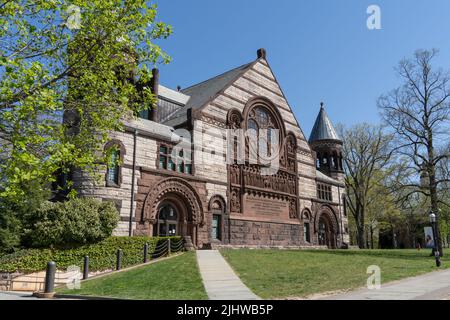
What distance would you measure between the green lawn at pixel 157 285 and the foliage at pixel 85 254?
3.83m

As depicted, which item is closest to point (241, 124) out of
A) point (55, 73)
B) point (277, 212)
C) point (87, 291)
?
point (277, 212)

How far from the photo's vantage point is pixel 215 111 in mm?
29984

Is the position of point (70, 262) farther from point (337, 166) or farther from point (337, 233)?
point (337, 166)

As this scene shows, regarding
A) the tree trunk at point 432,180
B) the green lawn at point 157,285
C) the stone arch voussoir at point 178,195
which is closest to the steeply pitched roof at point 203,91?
the stone arch voussoir at point 178,195

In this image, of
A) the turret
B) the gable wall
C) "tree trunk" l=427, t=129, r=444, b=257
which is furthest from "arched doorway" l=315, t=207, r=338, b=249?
"tree trunk" l=427, t=129, r=444, b=257

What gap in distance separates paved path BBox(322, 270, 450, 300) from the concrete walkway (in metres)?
2.27

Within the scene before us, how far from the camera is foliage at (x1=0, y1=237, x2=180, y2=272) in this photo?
663 inches

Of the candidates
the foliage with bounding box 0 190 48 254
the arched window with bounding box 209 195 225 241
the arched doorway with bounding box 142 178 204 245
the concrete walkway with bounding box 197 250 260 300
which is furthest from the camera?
the arched window with bounding box 209 195 225 241

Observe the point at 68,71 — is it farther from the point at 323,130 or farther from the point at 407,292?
the point at 323,130

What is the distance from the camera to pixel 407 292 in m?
10.2

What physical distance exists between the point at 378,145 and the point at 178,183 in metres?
30.5

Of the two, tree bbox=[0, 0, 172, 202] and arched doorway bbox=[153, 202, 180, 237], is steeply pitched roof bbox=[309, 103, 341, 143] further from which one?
tree bbox=[0, 0, 172, 202]

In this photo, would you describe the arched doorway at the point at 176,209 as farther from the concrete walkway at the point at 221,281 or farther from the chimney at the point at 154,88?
the chimney at the point at 154,88

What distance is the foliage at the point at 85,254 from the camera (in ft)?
55.3
